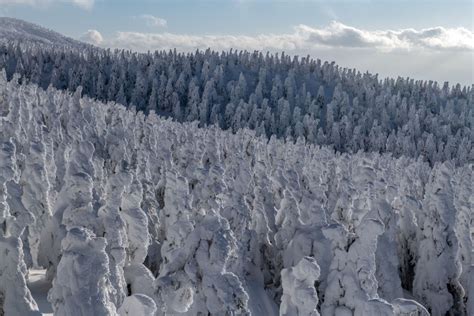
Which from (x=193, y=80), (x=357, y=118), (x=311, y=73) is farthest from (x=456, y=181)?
(x=311, y=73)

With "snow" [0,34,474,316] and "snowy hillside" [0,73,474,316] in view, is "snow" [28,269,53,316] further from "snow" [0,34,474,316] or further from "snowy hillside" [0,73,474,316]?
"snowy hillside" [0,73,474,316]

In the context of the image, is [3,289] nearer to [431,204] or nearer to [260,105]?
Answer: [431,204]

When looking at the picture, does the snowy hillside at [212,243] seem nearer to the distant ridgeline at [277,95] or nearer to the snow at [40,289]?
the snow at [40,289]

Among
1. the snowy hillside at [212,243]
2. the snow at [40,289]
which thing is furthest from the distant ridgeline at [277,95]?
the snow at [40,289]

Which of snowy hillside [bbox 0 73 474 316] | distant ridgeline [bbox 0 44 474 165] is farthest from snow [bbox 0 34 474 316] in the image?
distant ridgeline [bbox 0 44 474 165]

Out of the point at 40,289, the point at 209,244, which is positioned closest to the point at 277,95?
the point at 40,289
